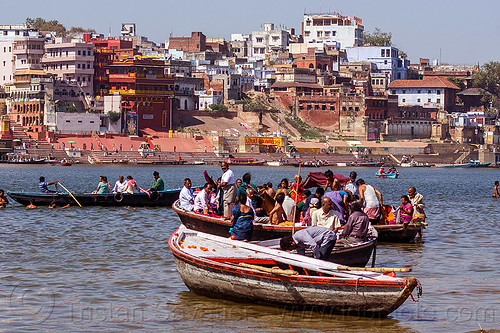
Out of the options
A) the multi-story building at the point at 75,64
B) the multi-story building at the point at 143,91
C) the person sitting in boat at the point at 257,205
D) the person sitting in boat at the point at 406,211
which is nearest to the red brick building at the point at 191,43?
the multi-story building at the point at 143,91

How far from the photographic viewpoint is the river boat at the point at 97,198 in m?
34.8

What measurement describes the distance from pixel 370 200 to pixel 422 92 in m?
111

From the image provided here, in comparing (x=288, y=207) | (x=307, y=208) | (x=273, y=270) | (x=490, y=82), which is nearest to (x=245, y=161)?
(x=490, y=82)

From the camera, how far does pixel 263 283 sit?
51.1ft

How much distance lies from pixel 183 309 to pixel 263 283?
1.66 meters

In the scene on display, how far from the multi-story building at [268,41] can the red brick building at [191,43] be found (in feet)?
60.5

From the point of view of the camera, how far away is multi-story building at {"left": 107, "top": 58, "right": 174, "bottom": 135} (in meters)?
104

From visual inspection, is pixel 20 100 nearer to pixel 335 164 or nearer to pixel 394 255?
pixel 335 164

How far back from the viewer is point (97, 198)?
3488 centimetres

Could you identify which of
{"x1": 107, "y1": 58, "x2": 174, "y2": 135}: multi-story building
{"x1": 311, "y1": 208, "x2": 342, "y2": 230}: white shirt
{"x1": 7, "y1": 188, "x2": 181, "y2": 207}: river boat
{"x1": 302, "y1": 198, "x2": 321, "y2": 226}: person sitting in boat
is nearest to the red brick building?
{"x1": 107, "y1": 58, "x2": 174, "y2": 135}: multi-story building

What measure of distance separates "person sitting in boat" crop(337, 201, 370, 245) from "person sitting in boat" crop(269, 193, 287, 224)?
2.97 meters

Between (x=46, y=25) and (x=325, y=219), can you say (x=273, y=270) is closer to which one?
(x=325, y=219)

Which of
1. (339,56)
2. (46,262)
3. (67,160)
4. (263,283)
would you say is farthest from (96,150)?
(263,283)

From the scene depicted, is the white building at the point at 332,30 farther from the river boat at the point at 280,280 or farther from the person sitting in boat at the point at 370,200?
the river boat at the point at 280,280
